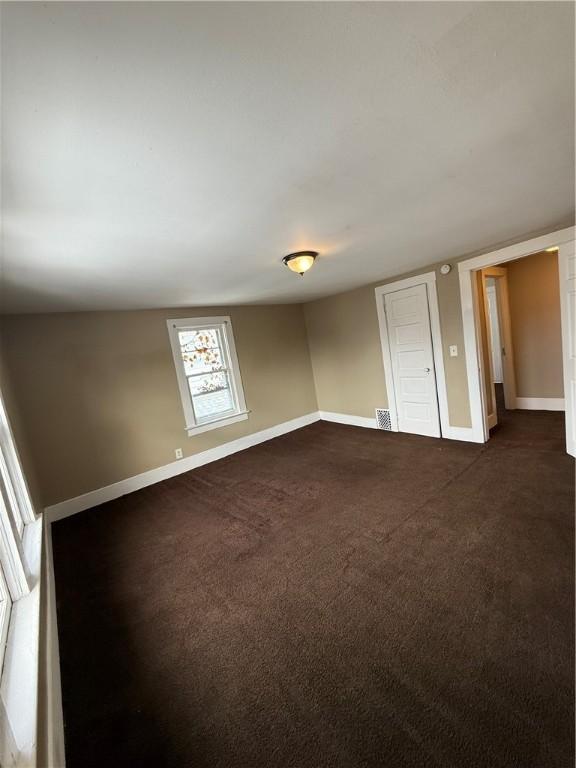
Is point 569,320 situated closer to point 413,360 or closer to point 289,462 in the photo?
point 413,360

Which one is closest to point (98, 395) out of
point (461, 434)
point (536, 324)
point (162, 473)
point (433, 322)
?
point (162, 473)

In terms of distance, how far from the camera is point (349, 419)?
221 inches

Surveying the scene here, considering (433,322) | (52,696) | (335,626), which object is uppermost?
(433,322)

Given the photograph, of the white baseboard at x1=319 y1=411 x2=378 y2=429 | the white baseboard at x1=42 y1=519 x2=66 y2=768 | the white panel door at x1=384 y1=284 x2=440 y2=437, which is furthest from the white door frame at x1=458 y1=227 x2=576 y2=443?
the white baseboard at x1=42 y1=519 x2=66 y2=768

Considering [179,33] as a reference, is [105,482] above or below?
below

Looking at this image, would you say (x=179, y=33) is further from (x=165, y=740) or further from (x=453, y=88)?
(x=165, y=740)

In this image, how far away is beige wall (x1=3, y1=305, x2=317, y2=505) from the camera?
3531mm

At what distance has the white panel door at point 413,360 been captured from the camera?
13.8 feet

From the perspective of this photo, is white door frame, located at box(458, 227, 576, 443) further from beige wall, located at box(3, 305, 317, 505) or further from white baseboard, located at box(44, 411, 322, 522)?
beige wall, located at box(3, 305, 317, 505)

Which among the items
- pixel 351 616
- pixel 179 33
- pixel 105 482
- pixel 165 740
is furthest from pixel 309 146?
pixel 105 482

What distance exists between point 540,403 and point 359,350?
2.82 meters

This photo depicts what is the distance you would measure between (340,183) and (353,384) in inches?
159

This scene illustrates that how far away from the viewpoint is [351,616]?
179 cm

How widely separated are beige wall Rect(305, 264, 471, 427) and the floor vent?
3.9 inches
